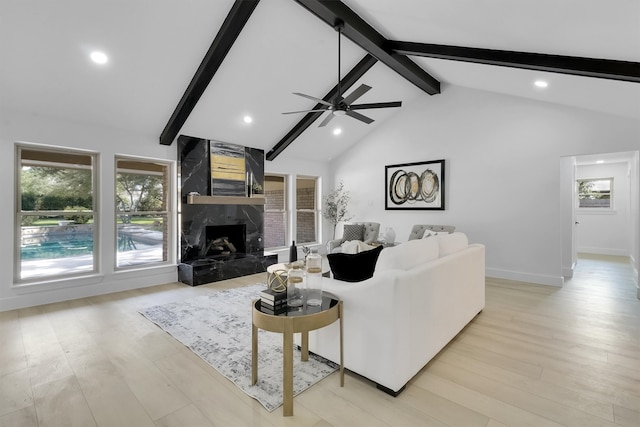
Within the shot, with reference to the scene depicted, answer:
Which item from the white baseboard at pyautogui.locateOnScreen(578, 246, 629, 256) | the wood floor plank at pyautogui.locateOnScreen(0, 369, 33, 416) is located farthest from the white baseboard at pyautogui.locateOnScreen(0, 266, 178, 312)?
the white baseboard at pyautogui.locateOnScreen(578, 246, 629, 256)

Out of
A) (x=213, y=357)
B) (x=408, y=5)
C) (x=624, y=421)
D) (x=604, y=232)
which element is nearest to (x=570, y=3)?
(x=408, y=5)

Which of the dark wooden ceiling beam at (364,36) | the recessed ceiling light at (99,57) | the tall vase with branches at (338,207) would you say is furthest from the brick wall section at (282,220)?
the recessed ceiling light at (99,57)

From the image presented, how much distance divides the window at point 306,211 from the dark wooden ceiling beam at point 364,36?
3512 mm

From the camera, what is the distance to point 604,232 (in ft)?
24.5

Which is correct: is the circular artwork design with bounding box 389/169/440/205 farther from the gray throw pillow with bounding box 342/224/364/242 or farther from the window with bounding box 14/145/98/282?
the window with bounding box 14/145/98/282

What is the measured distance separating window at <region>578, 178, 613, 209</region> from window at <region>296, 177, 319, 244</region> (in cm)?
704

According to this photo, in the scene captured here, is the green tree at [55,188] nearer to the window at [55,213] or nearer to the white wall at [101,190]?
the window at [55,213]

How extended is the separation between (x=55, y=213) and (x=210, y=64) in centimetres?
299

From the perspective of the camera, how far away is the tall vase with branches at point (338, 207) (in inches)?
294

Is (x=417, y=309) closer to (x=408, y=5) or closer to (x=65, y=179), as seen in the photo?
(x=408, y=5)

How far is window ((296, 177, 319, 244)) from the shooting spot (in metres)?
7.60

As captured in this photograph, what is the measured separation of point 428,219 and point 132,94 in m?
5.47

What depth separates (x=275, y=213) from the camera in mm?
7117

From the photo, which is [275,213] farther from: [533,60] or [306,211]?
[533,60]
